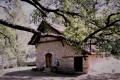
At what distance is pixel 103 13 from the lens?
17422 millimetres

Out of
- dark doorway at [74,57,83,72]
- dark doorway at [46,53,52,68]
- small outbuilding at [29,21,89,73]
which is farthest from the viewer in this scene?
A: dark doorway at [46,53,52,68]

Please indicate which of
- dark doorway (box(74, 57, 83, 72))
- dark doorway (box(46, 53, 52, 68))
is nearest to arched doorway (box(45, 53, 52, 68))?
dark doorway (box(46, 53, 52, 68))

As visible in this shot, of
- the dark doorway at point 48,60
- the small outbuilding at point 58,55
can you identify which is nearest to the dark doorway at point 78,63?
the small outbuilding at point 58,55

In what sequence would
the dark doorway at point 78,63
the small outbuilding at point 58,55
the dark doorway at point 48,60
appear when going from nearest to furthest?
the small outbuilding at point 58,55 → the dark doorway at point 78,63 → the dark doorway at point 48,60

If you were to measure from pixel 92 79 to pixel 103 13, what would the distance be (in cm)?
583

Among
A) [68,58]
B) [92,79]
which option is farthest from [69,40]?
[68,58]

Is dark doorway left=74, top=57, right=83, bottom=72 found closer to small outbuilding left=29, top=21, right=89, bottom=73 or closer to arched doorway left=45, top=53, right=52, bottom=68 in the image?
small outbuilding left=29, top=21, right=89, bottom=73

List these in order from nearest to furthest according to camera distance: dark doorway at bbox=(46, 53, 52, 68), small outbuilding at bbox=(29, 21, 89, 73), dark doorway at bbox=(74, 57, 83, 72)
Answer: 1. small outbuilding at bbox=(29, 21, 89, 73)
2. dark doorway at bbox=(74, 57, 83, 72)
3. dark doorway at bbox=(46, 53, 52, 68)

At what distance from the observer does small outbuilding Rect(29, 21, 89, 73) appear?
2345 cm

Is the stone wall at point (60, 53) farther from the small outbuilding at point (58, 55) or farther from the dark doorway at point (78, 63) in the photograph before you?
the dark doorway at point (78, 63)

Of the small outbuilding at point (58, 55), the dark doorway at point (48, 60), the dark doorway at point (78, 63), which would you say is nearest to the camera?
the small outbuilding at point (58, 55)

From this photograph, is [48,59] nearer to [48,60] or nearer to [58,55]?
[48,60]

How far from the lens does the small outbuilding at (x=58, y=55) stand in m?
23.4

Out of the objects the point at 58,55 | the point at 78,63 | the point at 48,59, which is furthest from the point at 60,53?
the point at 78,63
